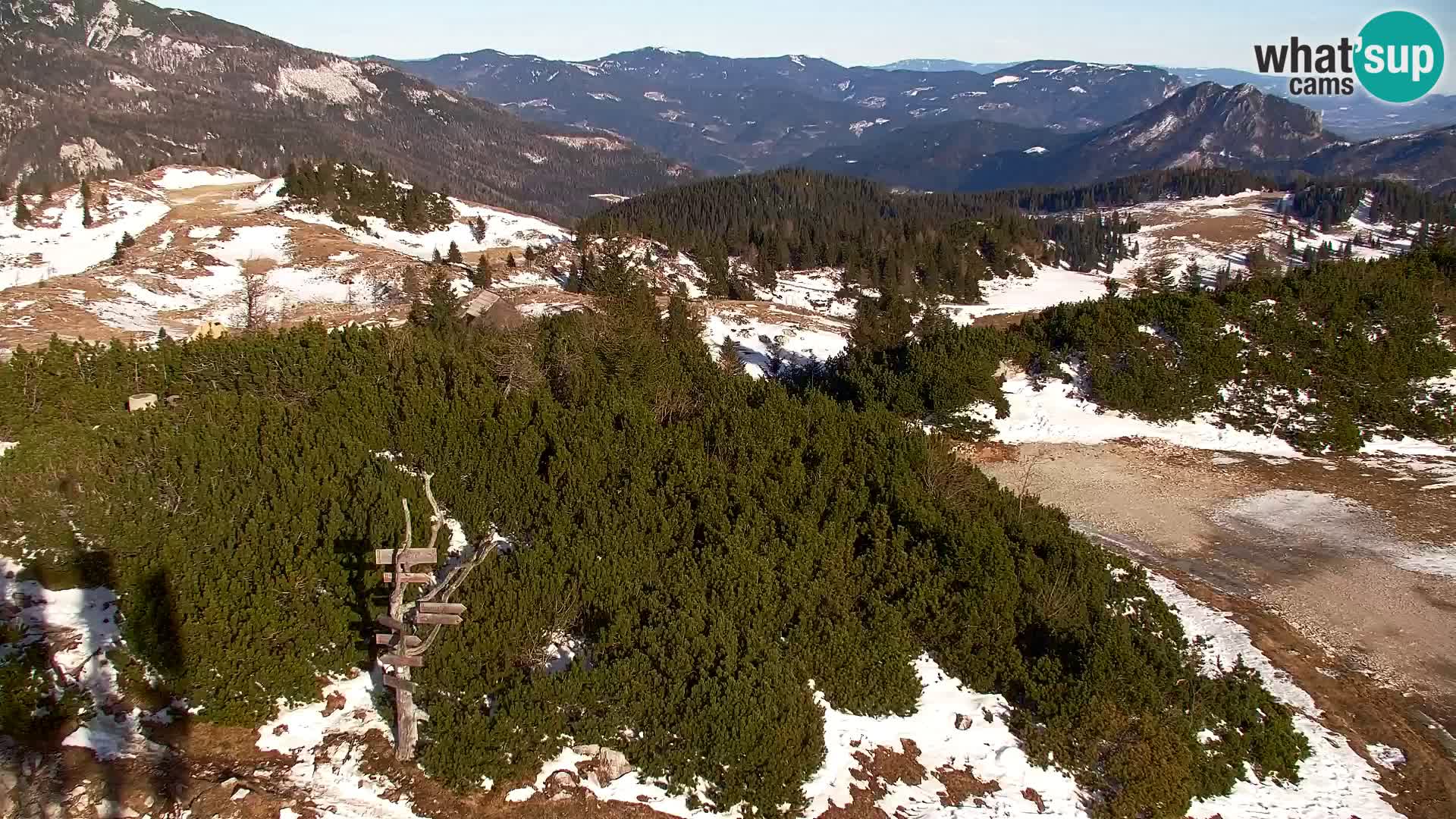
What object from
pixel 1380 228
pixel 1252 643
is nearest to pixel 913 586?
pixel 1252 643

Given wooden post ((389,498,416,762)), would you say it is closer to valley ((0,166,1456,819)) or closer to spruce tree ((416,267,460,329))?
valley ((0,166,1456,819))

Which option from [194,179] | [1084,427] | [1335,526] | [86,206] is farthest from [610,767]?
[194,179]

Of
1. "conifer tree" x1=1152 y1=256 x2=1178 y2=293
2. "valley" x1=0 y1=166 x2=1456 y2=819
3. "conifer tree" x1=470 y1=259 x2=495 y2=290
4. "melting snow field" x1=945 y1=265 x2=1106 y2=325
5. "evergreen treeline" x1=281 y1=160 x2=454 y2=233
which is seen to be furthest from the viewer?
"conifer tree" x1=1152 y1=256 x2=1178 y2=293

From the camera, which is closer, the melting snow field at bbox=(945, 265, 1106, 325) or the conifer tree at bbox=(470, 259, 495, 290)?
the conifer tree at bbox=(470, 259, 495, 290)

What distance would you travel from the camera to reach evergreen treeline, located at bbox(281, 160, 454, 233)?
4481cm

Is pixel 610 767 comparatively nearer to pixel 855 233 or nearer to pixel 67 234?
pixel 67 234

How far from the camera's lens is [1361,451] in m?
20.9

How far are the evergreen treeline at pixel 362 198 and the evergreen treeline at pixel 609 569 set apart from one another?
32.9 m

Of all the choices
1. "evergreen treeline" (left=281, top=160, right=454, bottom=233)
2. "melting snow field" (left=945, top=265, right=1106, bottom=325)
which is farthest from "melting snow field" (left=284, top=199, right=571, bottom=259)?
"melting snow field" (left=945, top=265, right=1106, bottom=325)

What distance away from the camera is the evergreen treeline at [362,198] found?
147 ft

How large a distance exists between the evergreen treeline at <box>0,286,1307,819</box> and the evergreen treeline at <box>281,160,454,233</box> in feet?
108

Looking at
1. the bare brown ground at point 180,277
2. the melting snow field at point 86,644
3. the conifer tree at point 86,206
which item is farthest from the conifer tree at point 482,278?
the melting snow field at point 86,644

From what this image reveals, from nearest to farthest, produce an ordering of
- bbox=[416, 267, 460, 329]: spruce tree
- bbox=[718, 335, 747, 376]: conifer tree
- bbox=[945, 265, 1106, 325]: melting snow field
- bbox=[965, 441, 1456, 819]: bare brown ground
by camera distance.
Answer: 1. bbox=[965, 441, 1456, 819]: bare brown ground
2. bbox=[416, 267, 460, 329]: spruce tree
3. bbox=[718, 335, 747, 376]: conifer tree
4. bbox=[945, 265, 1106, 325]: melting snow field

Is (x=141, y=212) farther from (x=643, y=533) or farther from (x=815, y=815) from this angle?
(x=815, y=815)
